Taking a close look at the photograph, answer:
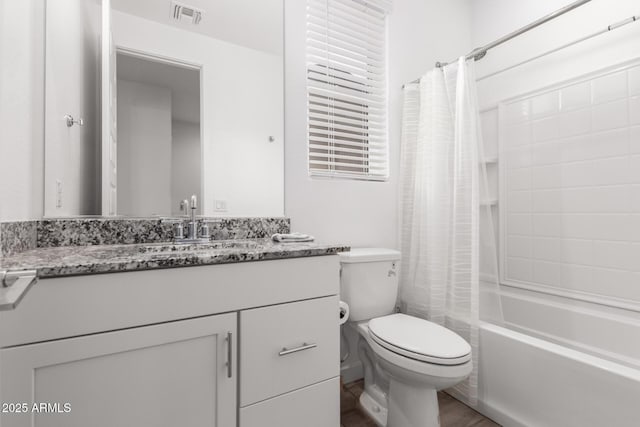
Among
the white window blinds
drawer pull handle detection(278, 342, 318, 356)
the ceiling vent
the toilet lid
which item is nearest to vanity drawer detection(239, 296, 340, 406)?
drawer pull handle detection(278, 342, 318, 356)

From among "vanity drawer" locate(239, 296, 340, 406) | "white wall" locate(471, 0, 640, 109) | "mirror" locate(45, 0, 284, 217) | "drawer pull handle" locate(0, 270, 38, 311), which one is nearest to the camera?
"drawer pull handle" locate(0, 270, 38, 311)

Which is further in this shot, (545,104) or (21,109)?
(545,104)

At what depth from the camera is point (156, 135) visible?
1.30 meters

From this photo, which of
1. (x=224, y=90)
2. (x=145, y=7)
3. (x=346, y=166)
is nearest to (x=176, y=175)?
(x=224, y=90)

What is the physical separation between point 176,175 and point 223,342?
2.66ft

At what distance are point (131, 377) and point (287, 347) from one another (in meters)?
0.42

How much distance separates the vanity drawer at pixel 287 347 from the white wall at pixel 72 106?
822mm

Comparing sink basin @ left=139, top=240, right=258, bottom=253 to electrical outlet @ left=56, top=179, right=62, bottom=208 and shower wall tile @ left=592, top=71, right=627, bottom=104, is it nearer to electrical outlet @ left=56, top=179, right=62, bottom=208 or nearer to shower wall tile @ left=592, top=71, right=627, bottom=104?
electrical outlet @ left=56, top=179, right=62, bottom=208

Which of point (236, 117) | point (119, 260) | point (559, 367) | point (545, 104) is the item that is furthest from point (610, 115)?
point (119, 260)

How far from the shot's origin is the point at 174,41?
1328mm

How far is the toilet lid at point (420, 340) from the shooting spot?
1095mm

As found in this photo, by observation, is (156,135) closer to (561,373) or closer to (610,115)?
(561,373)

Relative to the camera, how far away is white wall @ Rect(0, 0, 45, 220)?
2.53ft

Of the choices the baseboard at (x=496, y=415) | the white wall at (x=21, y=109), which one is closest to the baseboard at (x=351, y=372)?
the baseboard at (x=496, y=415)
